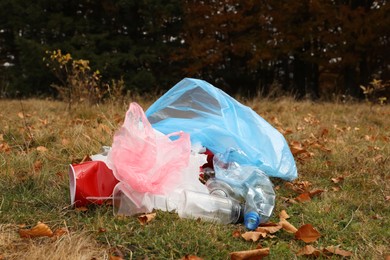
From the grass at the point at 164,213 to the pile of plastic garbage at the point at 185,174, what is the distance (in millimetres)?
87

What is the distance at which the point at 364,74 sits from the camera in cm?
1320

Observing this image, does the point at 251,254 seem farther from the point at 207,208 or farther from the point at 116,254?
→ the point at 116,254

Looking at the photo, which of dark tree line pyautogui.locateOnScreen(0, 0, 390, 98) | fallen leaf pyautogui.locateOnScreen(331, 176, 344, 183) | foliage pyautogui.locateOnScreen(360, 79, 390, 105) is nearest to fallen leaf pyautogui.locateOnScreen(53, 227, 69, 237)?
fallen leaf pyautogui.locateOnScreen(331, 176, 344, 183)

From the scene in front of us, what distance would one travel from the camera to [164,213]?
2.01m

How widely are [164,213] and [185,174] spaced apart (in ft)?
0.89

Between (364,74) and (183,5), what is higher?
(183,5)

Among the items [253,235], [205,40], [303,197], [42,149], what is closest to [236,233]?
[253,235]

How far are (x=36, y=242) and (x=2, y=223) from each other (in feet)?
0.79

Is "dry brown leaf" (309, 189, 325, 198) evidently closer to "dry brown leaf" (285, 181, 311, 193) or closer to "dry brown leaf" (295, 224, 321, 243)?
"dry brown leaf" (285, 181, 311, 193)

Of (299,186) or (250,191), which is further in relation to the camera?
(299,186)

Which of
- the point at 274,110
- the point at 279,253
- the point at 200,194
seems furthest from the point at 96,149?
the point at 274,110

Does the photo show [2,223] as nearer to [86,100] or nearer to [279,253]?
[279,253]

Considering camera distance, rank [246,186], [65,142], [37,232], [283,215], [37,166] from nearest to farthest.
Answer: [37,232] < [283,215] < [246,186] < [37,166] < [65,142]

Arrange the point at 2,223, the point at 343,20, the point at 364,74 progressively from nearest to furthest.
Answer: the point at 2,223 < the point at 343,20 < the point at 364,74
